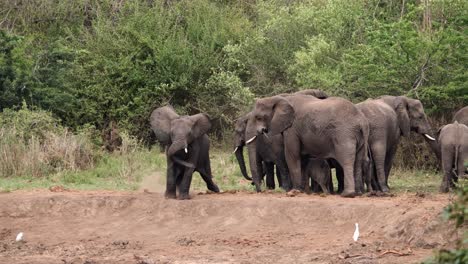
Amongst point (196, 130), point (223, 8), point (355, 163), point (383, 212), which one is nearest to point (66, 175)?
point (196, 130)

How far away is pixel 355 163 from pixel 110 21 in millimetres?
14625

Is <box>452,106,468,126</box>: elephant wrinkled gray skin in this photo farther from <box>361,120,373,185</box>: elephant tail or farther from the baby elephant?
<box>361,120,373,185</box>: elephant tail

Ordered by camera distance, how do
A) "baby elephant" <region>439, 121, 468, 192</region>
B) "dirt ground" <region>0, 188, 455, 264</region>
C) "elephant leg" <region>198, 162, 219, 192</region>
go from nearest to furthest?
1. "dirt ground" <region>0, 188, 455, 264</region>
2. "baby elephant" <region>439, 121, 468, 192</region>
3. "elephant leg" <region>198, 162, 219, 192</region>

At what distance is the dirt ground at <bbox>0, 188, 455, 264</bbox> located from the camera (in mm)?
13289

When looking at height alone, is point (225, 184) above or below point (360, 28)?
below

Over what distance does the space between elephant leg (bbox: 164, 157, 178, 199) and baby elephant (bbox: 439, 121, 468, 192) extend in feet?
14.8

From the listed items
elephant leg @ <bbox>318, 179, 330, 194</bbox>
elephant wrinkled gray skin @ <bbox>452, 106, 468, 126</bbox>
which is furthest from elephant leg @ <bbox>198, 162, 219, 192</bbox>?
elephant wrinkled gray skin @ <bbox>452, 106, 468, 126</bbox>

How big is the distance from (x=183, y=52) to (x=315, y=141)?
11811 mm

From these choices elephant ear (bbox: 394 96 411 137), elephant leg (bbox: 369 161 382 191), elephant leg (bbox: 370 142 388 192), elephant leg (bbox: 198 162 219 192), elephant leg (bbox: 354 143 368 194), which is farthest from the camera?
elephant ear (bbox: 394 96 411 137)

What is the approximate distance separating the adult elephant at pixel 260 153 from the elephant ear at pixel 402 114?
7.52 feet

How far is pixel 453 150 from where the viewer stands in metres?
17.4

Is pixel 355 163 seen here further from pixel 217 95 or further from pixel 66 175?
pixel 217 95

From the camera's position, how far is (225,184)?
20.7 meters

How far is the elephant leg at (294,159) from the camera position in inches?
670
